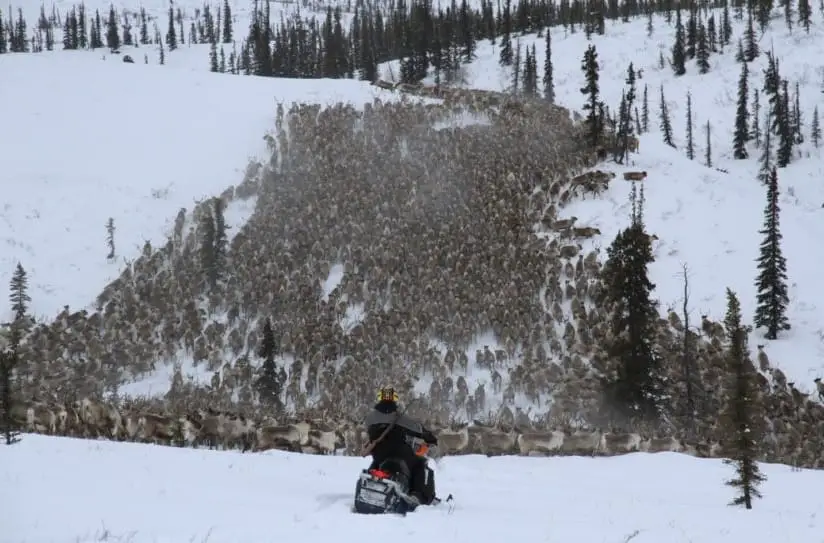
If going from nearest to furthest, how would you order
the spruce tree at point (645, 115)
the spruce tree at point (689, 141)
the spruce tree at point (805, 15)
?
the spruce tree at point (689, 141) → the spruce tree at point (645, 115) → the spruce tree at point (805, 15)

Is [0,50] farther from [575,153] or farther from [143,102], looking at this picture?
[575,153]

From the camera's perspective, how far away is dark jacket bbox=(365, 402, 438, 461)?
793cm

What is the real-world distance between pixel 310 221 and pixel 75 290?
11455mm

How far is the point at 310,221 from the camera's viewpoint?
34156 millimetres

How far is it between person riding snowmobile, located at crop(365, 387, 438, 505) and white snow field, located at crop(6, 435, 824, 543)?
0.48 metres

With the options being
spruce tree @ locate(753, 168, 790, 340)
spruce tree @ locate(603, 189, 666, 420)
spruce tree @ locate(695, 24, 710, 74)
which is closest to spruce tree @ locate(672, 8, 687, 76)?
spruce tree @ locate(695, 24, 710, 74)

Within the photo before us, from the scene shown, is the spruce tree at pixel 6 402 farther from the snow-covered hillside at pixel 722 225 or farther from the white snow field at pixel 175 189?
the snow-covered hillside at pixel 722 225

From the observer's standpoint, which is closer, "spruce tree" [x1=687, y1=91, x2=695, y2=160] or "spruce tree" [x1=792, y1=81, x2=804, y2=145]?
"spruce tree" [x1=687, y1=91, x2=695, y2=160]

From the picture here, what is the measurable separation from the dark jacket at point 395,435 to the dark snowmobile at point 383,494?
0.21 m

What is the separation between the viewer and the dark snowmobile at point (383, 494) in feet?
23.8

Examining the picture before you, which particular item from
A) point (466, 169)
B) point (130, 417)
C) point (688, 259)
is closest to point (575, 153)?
point (466, 169)

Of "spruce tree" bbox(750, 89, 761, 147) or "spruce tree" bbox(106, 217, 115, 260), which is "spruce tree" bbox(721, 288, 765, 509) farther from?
"spruce tree" bbox(750, 89, 761, 147)

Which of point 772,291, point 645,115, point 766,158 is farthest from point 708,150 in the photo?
point 772,291

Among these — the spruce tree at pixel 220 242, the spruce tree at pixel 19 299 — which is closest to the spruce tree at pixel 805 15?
the spruce tree at pixel 220 242
